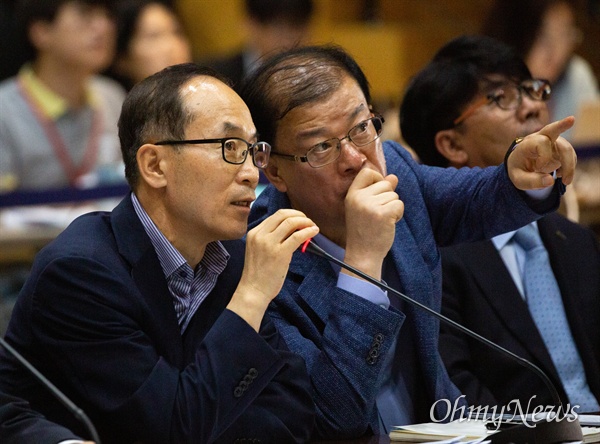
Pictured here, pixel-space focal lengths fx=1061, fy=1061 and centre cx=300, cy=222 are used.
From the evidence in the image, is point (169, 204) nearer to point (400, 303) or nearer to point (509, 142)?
point (400, 303)

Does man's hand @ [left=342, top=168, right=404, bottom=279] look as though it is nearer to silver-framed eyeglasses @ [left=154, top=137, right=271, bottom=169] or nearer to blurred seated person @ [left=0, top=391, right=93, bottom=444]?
silver-framed eyeglasses @ [left=154, top=137, right=271, bottom=169]

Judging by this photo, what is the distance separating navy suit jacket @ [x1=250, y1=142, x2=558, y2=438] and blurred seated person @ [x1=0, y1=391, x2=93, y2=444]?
1.68 feet

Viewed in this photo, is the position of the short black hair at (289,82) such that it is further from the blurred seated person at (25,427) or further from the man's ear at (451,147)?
the blurred seated person at (25,427)

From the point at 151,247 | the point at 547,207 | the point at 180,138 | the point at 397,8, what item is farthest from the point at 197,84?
the point at 397,8

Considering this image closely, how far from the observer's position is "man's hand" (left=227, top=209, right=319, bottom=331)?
6.14 feet

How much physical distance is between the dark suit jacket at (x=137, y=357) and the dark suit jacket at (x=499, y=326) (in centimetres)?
76

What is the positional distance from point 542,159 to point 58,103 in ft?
12.9

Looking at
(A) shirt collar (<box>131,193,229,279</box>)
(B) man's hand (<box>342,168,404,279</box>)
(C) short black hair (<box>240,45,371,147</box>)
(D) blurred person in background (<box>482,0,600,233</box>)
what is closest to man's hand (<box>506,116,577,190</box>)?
Result: (B) man's hand (<box>342,168,404,279</box>)

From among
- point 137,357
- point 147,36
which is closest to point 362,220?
point 137,357

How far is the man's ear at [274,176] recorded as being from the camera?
7.74 ft

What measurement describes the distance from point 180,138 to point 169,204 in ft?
0.42

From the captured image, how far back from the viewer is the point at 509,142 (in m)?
2.78

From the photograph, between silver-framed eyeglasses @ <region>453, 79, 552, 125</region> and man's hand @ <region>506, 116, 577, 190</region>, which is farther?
silver-framed eyeglasses @ <region>453, 79, 552, 125</region>

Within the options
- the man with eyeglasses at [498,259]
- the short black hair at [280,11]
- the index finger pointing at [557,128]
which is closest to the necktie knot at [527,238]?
the man with eyeglasses at [498,259]
